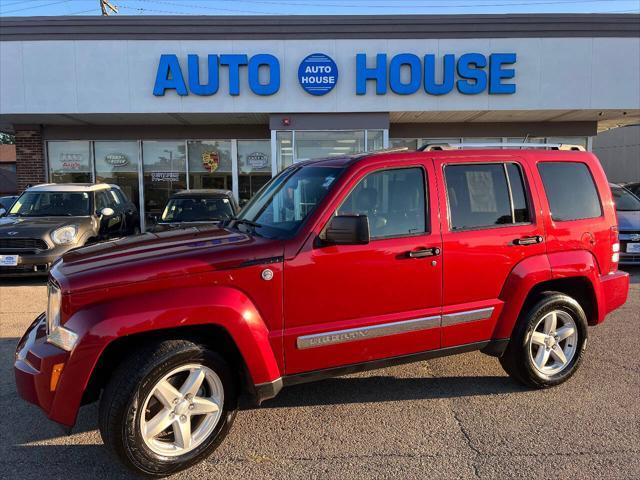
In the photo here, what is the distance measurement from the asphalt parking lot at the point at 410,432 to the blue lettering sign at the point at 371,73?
9.65 meters

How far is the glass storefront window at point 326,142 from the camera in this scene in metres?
13.2

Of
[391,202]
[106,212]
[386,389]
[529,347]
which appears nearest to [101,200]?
[106,212]

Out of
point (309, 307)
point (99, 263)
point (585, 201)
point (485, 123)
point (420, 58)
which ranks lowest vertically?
point (309, 307)

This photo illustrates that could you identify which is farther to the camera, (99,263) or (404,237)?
(404,237)

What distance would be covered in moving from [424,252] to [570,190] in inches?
65.4

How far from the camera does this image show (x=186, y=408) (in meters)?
2.91

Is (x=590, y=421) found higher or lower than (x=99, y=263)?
lower

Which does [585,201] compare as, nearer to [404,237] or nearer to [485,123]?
[404,237]

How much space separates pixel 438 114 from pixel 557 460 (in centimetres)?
1168

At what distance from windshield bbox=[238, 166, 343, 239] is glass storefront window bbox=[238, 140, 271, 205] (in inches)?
441

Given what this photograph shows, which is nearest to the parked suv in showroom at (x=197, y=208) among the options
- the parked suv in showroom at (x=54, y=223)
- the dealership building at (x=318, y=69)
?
the parked suv in showroom at (x=54, y=223)

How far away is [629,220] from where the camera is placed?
29.3 feet

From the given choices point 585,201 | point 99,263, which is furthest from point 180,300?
point 585,201

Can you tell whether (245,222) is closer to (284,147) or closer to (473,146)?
(473,146)
